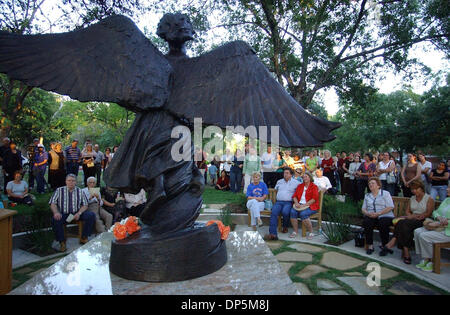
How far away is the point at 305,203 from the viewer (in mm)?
6219

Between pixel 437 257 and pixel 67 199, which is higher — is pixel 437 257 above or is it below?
below

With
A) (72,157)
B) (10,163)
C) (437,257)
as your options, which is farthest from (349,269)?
(10,163)

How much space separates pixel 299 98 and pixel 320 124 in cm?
1181

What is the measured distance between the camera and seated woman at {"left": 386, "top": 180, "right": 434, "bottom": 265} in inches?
182

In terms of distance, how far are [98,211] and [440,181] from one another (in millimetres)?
8858

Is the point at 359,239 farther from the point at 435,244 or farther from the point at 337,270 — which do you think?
the point at 337,270

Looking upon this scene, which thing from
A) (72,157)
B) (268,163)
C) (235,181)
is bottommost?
(235,181)

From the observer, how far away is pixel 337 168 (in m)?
10.8

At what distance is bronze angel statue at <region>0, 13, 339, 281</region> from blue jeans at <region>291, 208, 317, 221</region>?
3886 millimetres
